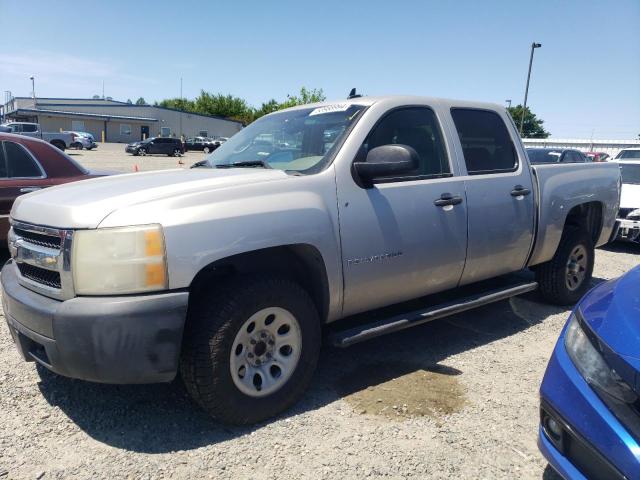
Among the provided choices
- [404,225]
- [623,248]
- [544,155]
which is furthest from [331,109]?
[544,155]

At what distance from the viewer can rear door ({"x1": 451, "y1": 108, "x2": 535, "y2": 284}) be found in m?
3.90

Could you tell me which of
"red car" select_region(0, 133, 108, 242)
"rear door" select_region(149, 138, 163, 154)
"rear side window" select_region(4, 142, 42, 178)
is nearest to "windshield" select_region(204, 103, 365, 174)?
"red car" select_region(0, 133, 108, 242)

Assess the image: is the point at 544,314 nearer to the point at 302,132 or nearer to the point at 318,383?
the point at 318,383

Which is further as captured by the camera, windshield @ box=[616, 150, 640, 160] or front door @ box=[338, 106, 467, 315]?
windshield @ box=[616, 150, 640, 160]

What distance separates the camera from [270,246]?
2.81 m

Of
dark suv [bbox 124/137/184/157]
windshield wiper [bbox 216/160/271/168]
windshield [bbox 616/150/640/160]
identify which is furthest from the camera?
dark suv [bbox 124/137/184/157]

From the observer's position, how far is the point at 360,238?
10.4ft

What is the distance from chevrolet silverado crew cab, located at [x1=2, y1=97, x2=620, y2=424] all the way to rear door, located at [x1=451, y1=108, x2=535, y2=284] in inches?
0.6

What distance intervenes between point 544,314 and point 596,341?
3.12 metres

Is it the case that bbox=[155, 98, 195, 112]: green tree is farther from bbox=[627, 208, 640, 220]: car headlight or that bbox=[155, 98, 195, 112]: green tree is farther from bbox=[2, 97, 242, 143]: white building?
bbox=[627, 208, 640, 220]: car headlight

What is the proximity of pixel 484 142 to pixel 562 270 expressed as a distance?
1.64m

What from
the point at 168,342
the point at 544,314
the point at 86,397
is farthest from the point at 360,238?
the point at 544,314

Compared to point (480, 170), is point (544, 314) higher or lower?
lower

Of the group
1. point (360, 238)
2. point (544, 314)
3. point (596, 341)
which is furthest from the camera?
point (544, 314)
